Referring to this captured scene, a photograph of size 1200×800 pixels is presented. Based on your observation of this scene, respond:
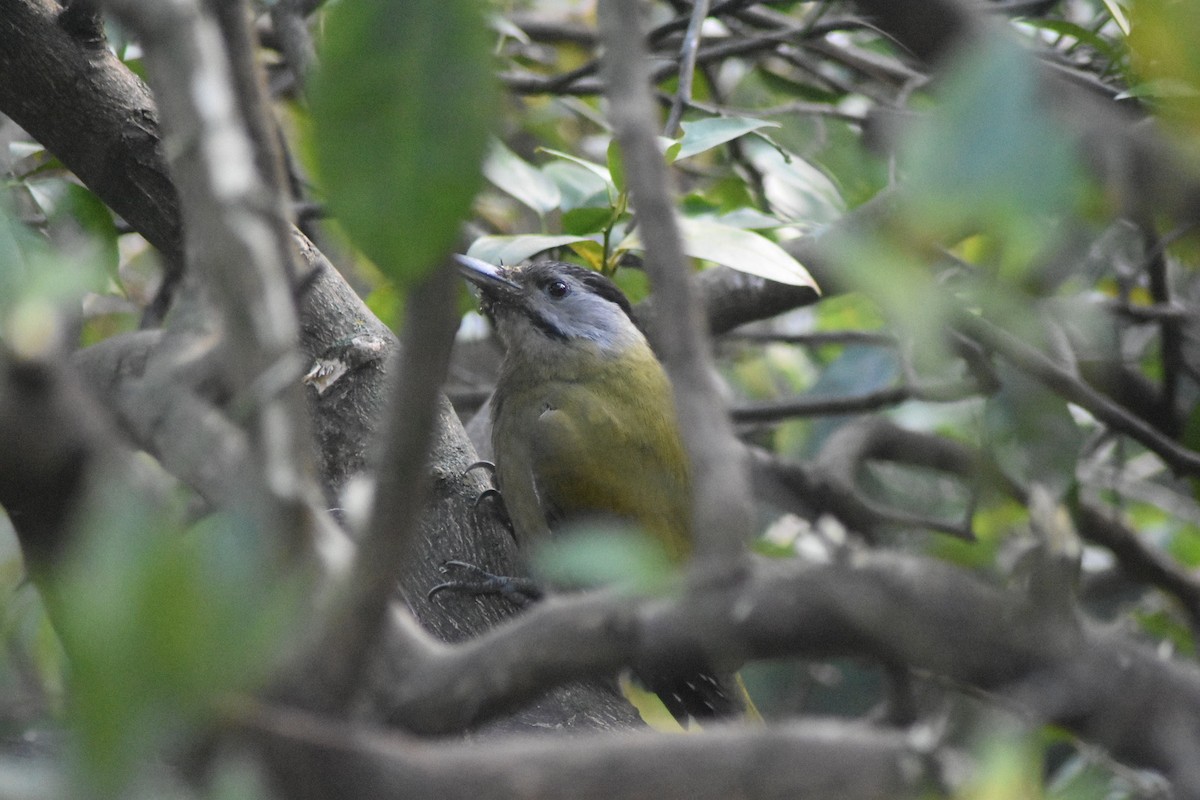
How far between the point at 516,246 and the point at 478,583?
2.51 feet

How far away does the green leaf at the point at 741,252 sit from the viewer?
2412 mm

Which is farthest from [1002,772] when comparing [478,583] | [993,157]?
[478,583]

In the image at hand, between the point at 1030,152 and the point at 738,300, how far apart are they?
8.53 ft

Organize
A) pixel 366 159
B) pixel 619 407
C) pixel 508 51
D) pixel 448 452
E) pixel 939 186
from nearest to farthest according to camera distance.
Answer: pixel 939 186 → pixel 366 159 → pixel 448 452 → pixel 619 407 → pixel 508 51

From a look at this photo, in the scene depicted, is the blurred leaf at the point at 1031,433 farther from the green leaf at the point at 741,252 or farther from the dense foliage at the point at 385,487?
the dense foliage at the point at 385,487

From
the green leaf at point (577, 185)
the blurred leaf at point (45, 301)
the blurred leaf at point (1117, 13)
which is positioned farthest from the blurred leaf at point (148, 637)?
the green leaf at point (577, 185)

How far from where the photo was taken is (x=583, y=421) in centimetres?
364

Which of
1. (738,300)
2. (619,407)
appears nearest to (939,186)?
(738,300)

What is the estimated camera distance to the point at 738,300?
11.3 feet

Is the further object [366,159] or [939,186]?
[366,159]

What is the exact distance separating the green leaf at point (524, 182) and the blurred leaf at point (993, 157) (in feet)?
7.78

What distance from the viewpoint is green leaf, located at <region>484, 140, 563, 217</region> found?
3227 mm

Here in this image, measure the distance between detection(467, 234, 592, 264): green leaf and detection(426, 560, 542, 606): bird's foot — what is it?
71 cm

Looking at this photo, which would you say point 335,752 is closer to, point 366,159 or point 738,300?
point 366,159
